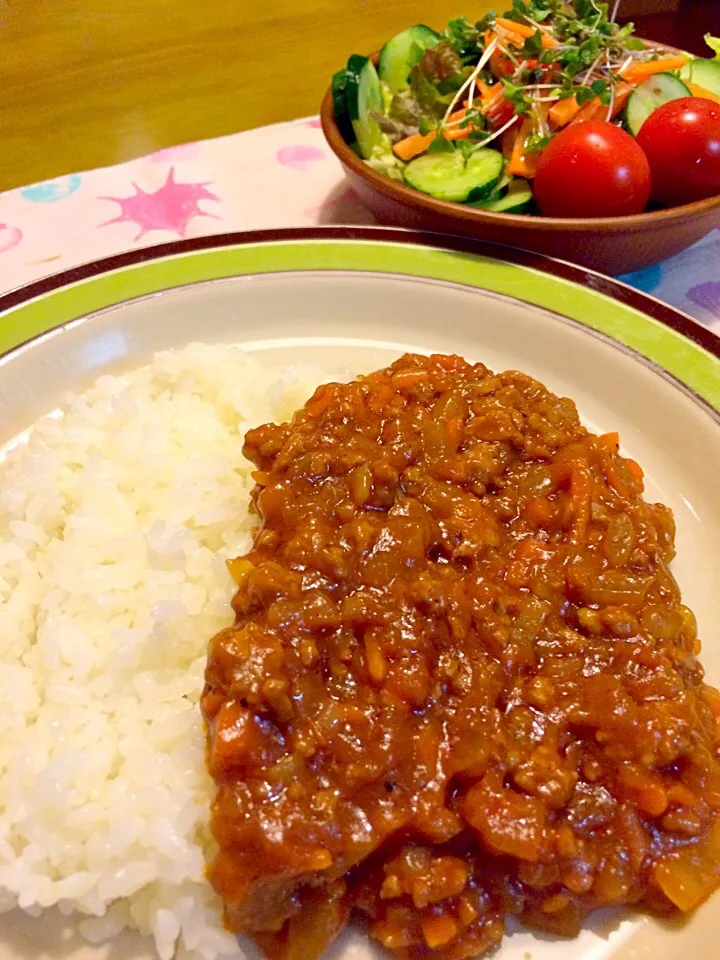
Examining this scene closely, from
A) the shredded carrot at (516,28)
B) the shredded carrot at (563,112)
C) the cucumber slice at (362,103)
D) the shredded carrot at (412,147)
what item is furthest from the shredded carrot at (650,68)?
the cucumber slice at (362,103)

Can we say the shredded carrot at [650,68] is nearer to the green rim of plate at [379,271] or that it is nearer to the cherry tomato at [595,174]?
the cherry tomato at [595,174]

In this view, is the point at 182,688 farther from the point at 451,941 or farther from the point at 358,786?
the point at 451,941

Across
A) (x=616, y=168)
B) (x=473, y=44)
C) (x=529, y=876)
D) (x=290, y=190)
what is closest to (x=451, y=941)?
(x=529, y=876)

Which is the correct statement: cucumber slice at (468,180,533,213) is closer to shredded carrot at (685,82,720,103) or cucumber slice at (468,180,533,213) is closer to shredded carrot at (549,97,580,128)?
shredded carrot at (549,97,580,128)

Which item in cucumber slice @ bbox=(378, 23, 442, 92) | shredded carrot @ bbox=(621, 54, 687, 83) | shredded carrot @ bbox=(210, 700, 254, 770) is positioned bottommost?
shredded carrot @ bbox=(210, 700, 254, 770)

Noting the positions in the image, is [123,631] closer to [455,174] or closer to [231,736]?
[231,736]

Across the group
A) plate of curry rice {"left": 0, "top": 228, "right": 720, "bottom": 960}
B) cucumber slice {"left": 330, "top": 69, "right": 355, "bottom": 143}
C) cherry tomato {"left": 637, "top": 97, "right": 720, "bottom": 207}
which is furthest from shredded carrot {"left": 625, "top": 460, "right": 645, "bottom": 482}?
cucumber slice {"left": 330, "top": 69, "right": 355, "bottom": 143}

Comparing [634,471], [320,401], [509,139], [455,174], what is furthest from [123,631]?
[509,139]
